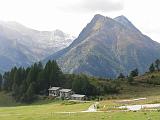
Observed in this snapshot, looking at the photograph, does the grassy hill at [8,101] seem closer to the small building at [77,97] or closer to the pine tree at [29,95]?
the pine tree at [29,95]

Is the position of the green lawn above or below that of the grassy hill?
below

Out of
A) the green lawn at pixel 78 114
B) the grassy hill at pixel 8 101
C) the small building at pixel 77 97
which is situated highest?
the small building at pixel 77 97

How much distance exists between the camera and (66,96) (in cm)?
19475

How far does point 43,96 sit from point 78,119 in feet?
461

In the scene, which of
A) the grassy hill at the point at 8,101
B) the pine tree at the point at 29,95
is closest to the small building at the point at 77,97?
the pine tree at the point at 29,95

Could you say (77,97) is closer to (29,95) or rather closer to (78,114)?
(29,95)

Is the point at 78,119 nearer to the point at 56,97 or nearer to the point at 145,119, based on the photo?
the point at 145,119

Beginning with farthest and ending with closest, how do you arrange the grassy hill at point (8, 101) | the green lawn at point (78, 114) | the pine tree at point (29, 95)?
the pine tree at point (29, 95)
the grassy hill at point (8, 101)
the green lawn at point (78, 114)

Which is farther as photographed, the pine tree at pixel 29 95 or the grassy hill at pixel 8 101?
the pine tree at pixel 29 95

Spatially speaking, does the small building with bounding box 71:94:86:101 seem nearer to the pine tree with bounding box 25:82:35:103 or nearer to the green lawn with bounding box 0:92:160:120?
the pine tree with bounding box 25:82:35:103

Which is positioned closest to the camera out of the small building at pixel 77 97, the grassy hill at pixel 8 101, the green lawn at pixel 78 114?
the green lawn at pixel 78 114

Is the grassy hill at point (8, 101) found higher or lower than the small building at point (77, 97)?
lower

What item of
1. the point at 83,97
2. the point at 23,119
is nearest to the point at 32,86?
the point at 83,97

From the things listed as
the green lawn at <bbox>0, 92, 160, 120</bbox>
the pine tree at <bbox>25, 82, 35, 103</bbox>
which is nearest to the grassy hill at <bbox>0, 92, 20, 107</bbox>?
the pine tree at <bbox>25, 82, 35, 103</bbox>
